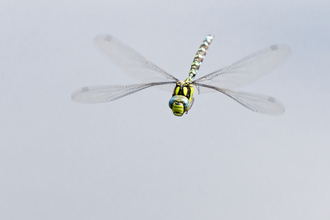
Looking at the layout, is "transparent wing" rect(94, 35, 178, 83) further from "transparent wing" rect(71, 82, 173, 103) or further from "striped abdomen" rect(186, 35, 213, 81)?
"striped abdomen" rect(186, 35, 213, 81)

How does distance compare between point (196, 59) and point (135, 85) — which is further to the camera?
point (196, 59)

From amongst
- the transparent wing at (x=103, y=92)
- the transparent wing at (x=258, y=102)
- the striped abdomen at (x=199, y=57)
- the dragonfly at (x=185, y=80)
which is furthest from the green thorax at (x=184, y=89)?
the striped abdomen at (x=199, y=57)

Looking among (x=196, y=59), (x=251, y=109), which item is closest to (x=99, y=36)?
(x=196, y=59)

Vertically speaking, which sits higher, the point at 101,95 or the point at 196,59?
the point at 196,59

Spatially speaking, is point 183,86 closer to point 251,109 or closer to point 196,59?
point 251,109

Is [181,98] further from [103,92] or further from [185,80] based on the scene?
[103,92]

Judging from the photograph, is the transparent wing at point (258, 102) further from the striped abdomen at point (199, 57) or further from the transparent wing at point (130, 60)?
the striped abdomen at point (199, 57)

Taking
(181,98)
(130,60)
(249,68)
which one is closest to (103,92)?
(130,60)
